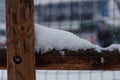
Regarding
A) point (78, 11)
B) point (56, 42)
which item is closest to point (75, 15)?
point (78, 11)

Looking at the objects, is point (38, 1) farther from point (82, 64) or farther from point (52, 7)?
point (82, 64)

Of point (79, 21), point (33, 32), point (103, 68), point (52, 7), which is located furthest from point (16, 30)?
point (52, 7)

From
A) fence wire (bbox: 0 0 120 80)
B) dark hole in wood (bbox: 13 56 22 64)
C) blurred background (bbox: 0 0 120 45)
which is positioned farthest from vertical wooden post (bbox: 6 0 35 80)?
blurred background (bbox: 0 0 120 45)

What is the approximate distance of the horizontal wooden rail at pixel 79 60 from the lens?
3.67 ft

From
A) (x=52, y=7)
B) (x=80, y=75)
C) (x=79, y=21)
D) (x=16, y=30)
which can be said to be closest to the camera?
(x=16, y=30)

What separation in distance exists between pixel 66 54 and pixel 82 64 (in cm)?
7

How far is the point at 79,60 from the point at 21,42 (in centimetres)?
21

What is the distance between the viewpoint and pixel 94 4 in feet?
11.4

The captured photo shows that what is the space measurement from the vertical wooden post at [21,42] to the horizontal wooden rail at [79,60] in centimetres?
4

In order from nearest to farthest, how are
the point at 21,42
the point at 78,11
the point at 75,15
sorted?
the point at 21,42
the point at 75,15
the point at 78,11

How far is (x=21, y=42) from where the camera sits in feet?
3.61

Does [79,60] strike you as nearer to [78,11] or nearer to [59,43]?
[59,43]

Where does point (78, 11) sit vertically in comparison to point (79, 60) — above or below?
above

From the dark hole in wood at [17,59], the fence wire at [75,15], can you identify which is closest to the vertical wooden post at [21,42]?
the dark hole in wood at [17,59]
